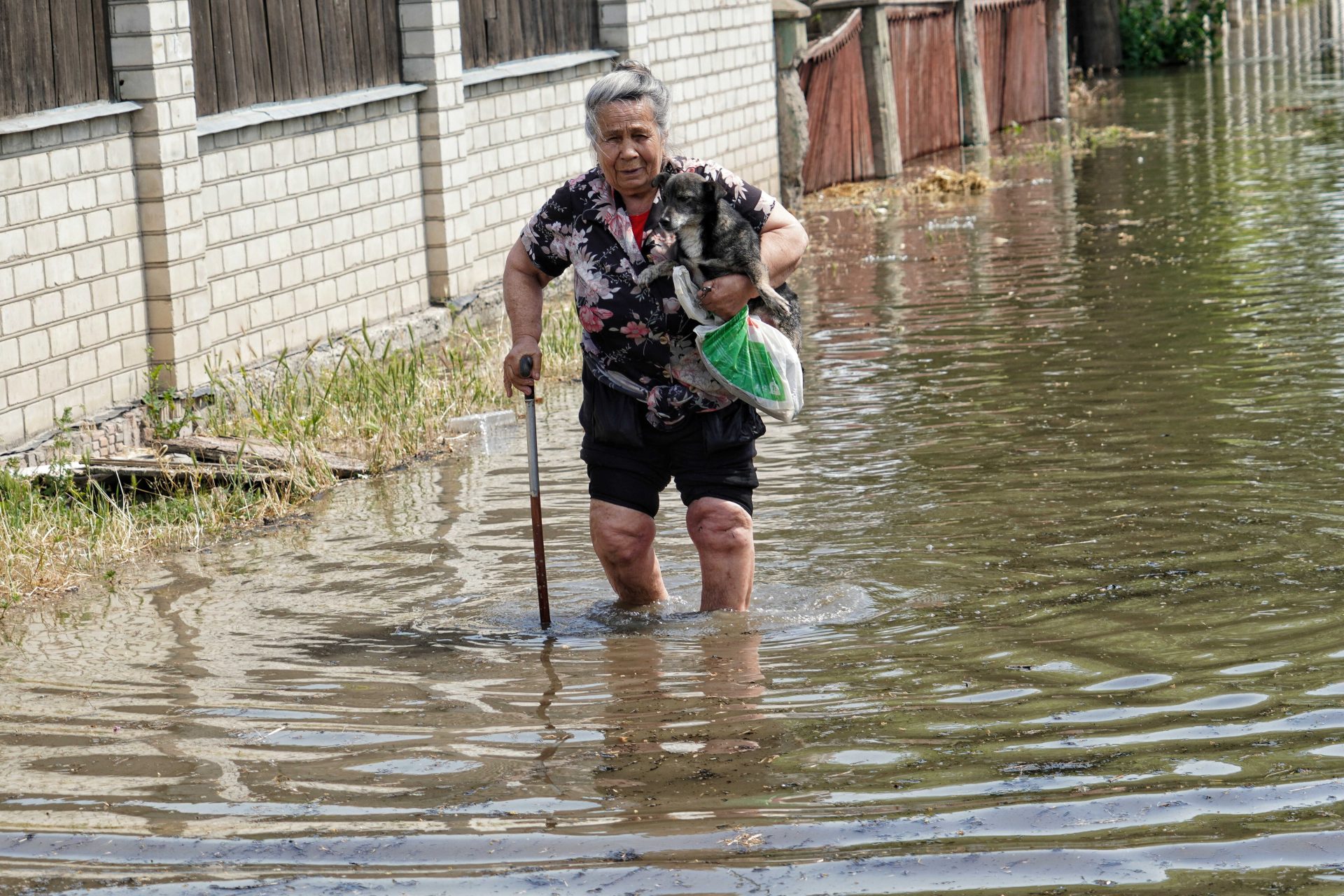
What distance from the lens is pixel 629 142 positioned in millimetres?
5199

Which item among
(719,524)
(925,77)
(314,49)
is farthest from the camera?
(925,77)

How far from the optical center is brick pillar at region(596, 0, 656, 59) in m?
14.2

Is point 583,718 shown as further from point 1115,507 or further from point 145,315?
point 145,315

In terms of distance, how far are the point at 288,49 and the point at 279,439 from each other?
292cm

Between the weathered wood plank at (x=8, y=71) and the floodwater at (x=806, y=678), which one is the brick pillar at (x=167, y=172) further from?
the floodwater at (x=806, y=678)

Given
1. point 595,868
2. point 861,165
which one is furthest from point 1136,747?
point 861,165

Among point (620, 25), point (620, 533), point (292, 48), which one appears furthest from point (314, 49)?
point (620, 533)

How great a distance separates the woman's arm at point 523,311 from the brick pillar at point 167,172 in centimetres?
360

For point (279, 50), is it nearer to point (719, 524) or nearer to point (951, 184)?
point (719, 524)

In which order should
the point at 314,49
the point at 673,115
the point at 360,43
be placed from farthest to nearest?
the point at 673,115, the point at 360,43, the point at 314,49

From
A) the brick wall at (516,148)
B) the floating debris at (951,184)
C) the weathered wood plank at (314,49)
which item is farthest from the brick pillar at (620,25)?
the floating debris at (951,184)

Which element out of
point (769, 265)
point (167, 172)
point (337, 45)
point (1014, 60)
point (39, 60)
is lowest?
point (769, 265)

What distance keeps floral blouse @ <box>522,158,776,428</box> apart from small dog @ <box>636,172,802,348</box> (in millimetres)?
77

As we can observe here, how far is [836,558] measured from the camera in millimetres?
6414
